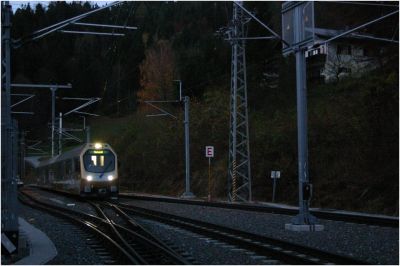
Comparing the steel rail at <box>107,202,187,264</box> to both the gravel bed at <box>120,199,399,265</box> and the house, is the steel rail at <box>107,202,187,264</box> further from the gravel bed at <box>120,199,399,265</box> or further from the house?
the house

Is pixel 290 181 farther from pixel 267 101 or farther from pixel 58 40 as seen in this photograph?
pixel 58 40

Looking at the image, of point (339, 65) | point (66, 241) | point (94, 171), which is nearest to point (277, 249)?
point (66, 241)

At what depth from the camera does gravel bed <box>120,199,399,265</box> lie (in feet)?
41.3

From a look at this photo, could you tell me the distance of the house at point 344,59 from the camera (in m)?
25.9

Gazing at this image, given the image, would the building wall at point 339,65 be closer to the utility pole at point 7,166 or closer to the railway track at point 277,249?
the railway track at point 277,249

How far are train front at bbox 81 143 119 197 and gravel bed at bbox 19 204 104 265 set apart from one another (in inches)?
364

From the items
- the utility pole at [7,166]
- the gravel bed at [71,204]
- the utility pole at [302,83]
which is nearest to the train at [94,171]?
the gravel bed at [71,204]

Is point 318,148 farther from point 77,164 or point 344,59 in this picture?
point 344,59

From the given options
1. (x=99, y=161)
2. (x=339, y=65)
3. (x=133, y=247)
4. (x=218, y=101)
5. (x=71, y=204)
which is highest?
(x=339, y=65)

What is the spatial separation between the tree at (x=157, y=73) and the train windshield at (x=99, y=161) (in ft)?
120

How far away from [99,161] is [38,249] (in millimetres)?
20823

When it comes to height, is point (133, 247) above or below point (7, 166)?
below

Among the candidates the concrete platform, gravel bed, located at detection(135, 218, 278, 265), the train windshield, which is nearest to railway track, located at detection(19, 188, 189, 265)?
gravel bed, located at detection(135, 218, 278, 265)

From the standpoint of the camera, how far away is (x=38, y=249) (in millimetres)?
13312
